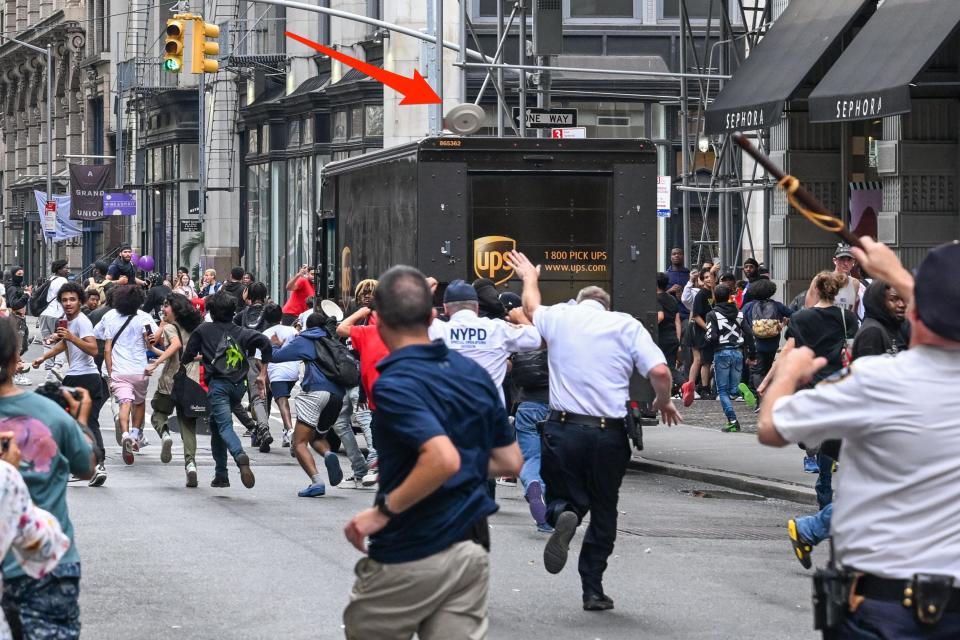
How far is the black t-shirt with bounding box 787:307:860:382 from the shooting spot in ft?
39.4

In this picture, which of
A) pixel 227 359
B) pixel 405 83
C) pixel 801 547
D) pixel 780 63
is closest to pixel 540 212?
pixel 227 359

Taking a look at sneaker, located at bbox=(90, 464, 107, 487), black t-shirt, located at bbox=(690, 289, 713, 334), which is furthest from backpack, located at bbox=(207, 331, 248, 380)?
black t-shirt, located at bbox=(690, 289, 713, 334)

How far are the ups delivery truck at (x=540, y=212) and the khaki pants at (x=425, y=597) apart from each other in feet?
39.5

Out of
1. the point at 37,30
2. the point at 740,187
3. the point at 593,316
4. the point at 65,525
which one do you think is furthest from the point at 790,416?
the point at 37,30

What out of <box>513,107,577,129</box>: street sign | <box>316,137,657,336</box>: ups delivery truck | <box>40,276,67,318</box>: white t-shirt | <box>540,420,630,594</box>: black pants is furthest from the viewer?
<box>513,107,577,129</box>: street sign

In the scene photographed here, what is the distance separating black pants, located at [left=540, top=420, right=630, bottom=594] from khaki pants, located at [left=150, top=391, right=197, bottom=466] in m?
6.07

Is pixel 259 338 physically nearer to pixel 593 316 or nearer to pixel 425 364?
pixel 593 316

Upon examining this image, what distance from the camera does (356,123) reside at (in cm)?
3950

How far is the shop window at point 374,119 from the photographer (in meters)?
38.6

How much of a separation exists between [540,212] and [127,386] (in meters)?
4.45

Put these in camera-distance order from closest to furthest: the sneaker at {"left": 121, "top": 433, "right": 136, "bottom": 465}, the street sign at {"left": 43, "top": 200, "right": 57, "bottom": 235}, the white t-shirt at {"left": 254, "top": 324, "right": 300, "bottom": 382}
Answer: the sneaker at {"left": 121, "top": 433, "right": 136, "bottom": 465} < the white t-shirt at {"left": 254, "top": 324, "right": 300, "bottom": 382} < the street sign at {"left": 43, "top": 200, "right": 57, "bottom": 235}

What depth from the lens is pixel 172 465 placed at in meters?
17.3

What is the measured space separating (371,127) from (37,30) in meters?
43.2

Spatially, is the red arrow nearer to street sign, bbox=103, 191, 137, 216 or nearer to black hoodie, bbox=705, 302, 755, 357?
black hoodie, bbox=705, 302, 755, 357
